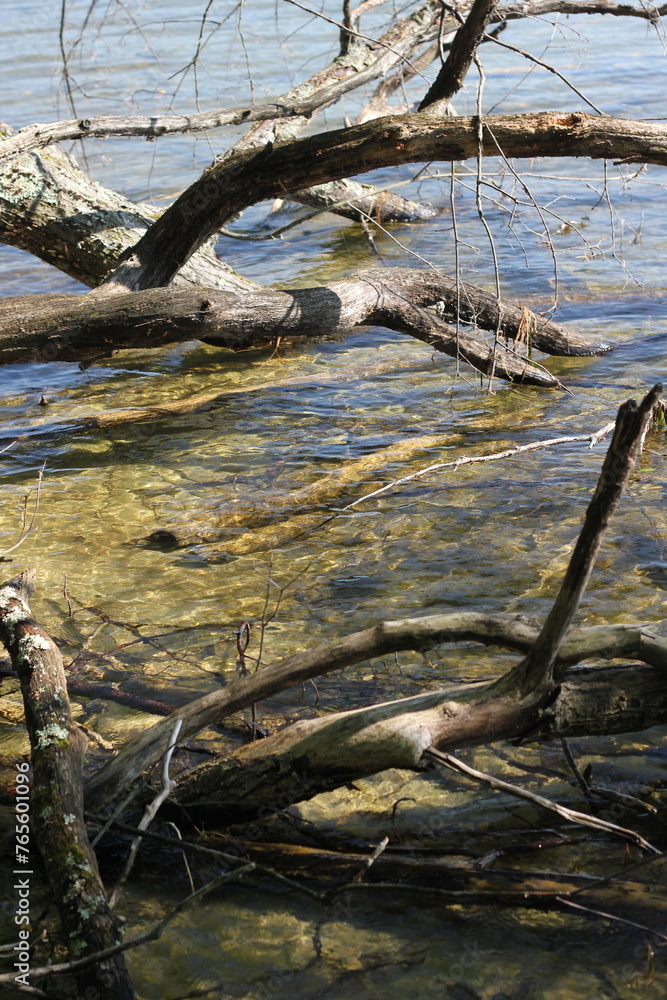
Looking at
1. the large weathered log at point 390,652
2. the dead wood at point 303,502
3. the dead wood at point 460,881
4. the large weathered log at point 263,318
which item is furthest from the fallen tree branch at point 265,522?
the dead wood at point 460,881

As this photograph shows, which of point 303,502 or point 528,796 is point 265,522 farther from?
point 528,796

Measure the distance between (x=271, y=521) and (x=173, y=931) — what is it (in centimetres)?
269

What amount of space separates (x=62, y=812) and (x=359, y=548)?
8.14 ft

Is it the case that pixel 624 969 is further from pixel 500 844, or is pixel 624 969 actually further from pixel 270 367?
pixel 270 367

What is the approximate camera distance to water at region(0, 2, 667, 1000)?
254 cm

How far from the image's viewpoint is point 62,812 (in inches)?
101

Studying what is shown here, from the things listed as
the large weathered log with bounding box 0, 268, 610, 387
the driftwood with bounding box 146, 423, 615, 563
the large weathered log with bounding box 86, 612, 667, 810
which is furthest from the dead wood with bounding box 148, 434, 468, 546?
the large weathered log with bounding box 86, 612, 667, 810

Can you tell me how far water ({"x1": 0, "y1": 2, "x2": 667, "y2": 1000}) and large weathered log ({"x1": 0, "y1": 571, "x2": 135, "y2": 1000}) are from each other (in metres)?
0.26

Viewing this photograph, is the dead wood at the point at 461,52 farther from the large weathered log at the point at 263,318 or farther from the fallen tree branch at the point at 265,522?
the fallen tree branch at the point at 265,522

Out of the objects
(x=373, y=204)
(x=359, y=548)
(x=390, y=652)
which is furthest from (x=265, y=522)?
(x=373, y=204)

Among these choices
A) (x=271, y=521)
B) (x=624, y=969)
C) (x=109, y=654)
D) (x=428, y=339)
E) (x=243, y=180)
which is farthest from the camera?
(x=428, y=339)

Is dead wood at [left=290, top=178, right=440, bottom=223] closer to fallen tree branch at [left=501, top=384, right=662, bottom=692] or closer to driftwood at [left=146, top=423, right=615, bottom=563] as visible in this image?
driftwood at [left=146, top=423, right=615, bottom=563]

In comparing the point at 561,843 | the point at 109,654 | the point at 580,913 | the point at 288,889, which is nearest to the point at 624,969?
the point at 580,913

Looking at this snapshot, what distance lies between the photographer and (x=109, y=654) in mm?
4031
